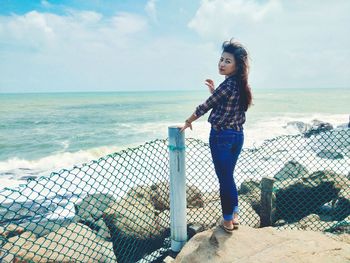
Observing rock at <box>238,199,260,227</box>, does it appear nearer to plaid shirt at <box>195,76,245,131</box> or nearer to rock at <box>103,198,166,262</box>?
rock at <box>103,198,166,262</box>

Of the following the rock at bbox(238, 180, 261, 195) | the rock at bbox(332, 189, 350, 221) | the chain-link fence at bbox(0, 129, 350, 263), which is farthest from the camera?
the rock at bbox(238, 180, 261, 195)

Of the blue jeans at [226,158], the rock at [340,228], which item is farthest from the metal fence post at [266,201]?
the blue jeans at [226,158]

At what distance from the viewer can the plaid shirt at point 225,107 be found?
2812mm

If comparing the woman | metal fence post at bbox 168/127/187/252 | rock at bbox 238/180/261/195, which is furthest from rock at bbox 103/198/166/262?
rock at bbox 238/180/261/195

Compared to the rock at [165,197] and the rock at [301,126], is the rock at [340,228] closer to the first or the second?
the rock at [165,197]

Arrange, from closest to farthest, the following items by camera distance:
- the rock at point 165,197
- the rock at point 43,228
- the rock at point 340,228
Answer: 1. the rock at point 43,228
2. the rock at point 340,228
3. the rock at point 165,197

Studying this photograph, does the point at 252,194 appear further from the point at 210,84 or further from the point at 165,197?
the point at 210,84

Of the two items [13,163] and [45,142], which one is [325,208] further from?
[45,142]

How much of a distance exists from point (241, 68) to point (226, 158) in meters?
0.89

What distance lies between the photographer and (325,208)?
17.1 feet

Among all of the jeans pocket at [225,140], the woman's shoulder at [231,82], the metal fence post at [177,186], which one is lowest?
the metal fence post at [177,186]

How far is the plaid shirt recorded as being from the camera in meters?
2.81

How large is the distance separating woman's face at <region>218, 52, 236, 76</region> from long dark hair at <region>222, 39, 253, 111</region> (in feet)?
0.11

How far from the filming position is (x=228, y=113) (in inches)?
113
